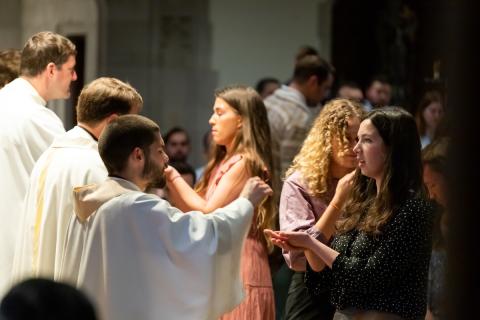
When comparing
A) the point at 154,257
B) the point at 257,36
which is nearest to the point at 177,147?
the point at 257,36

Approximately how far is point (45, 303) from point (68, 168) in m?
2.90

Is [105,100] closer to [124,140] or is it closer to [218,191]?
[124,140]

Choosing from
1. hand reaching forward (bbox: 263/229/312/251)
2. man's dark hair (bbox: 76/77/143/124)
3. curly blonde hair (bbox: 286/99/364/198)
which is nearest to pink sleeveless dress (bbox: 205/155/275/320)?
curly blonde hair (bbox: 286/99/364/198)

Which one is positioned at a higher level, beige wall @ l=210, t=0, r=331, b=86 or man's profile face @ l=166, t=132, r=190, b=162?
beige wall @ l=210, t=0, r=331, b=86

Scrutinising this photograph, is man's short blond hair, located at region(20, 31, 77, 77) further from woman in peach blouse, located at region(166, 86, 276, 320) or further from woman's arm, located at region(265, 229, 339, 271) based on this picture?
woman's arm, located at region(265, 229, 339, 271)

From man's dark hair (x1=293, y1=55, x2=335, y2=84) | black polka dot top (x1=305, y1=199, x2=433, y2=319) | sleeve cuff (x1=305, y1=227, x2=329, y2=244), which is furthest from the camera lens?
man's dark hair (x1=293, y1=55, x2=335, y2=84)

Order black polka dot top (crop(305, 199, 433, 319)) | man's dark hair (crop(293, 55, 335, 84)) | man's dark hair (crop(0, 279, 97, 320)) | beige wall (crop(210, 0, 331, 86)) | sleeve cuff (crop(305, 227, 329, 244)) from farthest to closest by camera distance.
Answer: beige wall (crop(210, 0, 331, 86))
man's dark hair (crop(293, 55, 335, 84))
sleeve cuff (crop(305, 227, 329, 244))
black polka dot top (crop(305, 199, 433, 319))
man's dark hair (crop(0, 279, 97, 320))

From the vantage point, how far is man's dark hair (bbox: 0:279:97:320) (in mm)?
2232

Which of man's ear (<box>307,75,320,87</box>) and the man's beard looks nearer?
the man's beard

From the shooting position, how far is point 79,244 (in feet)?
15.4

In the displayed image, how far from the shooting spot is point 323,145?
5371 millimetres

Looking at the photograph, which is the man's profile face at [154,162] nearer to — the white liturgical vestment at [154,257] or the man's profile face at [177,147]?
the white liturgical vestment at [154,257]

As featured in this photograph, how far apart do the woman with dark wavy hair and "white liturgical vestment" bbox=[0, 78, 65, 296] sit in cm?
174

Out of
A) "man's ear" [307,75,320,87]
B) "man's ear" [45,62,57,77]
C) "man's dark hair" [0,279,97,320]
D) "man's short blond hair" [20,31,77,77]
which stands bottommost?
"man's ear" [307,75,320,87]
